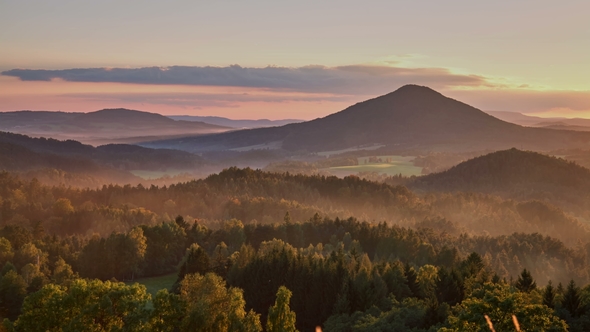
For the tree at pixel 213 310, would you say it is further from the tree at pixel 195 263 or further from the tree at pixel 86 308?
the tree at pixel 195 263

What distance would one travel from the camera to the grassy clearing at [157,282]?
126 m

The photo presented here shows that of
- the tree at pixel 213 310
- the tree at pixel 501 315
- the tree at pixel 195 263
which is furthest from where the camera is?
the tree at pixel 195 263

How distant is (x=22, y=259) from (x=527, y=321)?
12011 cm

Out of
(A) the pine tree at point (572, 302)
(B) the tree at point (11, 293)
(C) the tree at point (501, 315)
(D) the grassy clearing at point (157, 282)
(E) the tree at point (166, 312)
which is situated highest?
(C) the tree at point (501, 315)

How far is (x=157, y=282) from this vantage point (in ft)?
443

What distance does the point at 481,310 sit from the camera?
47250 millimetres

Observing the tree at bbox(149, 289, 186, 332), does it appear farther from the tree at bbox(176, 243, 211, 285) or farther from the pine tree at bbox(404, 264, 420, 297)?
the pine tree at bbox(404, 264, 420, 297)

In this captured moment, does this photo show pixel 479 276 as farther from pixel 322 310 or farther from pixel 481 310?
pixel 481 310

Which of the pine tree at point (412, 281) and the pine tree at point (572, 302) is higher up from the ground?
the pine tree at point (572, 302)

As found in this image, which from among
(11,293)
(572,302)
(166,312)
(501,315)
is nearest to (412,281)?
(572,302)

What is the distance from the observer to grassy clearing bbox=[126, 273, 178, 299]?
412 feet

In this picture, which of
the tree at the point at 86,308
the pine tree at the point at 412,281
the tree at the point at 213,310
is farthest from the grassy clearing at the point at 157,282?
the tree at the point at 86,308

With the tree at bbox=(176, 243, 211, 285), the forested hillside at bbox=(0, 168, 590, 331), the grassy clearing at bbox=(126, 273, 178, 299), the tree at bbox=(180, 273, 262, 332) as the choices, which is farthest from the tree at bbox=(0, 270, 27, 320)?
the tree at bbox=(180, 273, 262, 332)

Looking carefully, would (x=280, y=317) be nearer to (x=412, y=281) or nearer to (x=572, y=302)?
(x=572, y=302)
